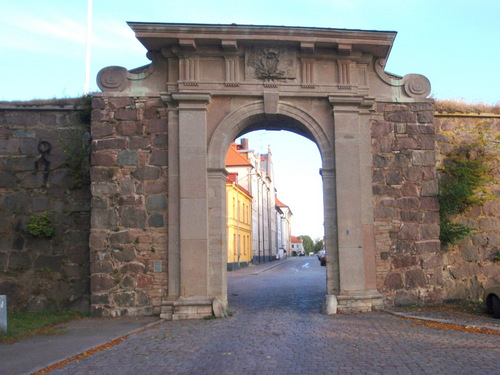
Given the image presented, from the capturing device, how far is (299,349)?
734cm

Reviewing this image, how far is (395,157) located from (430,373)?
21.5 feet

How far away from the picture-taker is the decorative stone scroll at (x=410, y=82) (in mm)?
11930

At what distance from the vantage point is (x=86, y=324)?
9.98 metres

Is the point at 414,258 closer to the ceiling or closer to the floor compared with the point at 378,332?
closer to the ceiling

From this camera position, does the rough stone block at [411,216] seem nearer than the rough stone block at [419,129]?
Yes

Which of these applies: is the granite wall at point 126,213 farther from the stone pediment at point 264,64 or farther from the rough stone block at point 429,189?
the stone pediment at point 264,64

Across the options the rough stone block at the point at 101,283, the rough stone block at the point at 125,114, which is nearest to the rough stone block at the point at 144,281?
the rough stone block at the point at 101,283

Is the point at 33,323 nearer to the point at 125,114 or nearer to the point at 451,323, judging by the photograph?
the point at 125,114

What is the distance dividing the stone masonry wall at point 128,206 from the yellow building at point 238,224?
23808 mm

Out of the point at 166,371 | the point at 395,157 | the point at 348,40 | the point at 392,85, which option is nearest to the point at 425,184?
the point at 395,157

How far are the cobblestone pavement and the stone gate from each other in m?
1.25

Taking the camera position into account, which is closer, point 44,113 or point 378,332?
point 378,332

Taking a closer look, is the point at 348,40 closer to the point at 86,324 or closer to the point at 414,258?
the point at 414,258

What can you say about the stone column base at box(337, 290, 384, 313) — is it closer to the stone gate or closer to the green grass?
the stone gate
